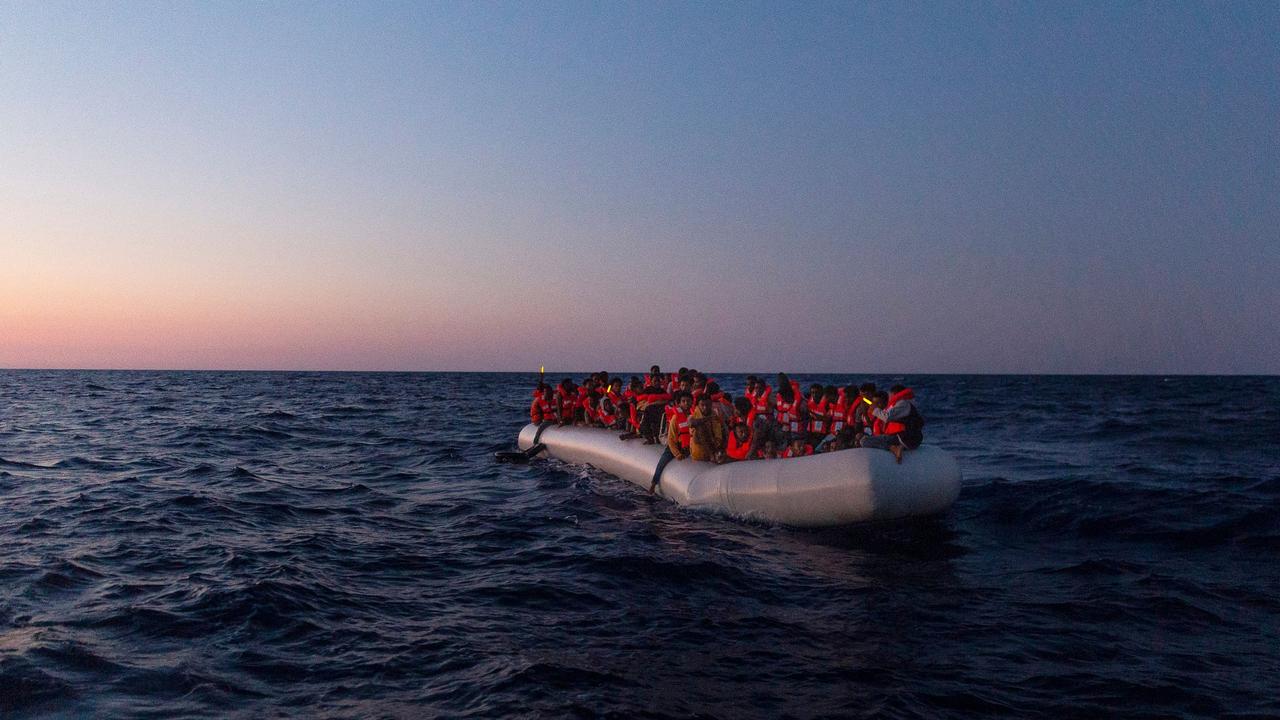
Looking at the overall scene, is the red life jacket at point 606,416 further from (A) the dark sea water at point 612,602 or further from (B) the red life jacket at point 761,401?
(B) the red life jacket at point 761,401

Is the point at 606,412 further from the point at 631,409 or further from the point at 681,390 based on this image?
the point at 681,390

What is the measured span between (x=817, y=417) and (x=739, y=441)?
1.64m

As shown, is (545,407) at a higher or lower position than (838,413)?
lower

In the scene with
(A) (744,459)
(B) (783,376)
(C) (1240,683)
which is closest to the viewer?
(C) (1240,683)

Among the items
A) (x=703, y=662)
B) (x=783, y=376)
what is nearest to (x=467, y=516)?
(x=783, y=376)

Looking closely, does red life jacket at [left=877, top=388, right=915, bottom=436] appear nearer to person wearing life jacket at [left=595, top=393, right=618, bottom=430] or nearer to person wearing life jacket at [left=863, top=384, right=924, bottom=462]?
person wearing life jacket at [left=863, top=384, right=924, bottom=462]

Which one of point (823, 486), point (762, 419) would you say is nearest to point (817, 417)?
point (762, 419)

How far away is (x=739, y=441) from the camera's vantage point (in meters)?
11.8

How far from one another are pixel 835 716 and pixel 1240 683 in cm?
295

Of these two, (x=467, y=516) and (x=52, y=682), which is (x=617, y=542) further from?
(x=52, y=682)

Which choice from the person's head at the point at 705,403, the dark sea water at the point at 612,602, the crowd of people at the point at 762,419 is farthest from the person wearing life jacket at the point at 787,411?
the dark sea water at the point at 612,602

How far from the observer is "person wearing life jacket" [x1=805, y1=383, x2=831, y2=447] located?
12586 mm

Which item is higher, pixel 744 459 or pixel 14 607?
pixel 744 459

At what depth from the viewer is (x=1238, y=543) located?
10164 millimetres
